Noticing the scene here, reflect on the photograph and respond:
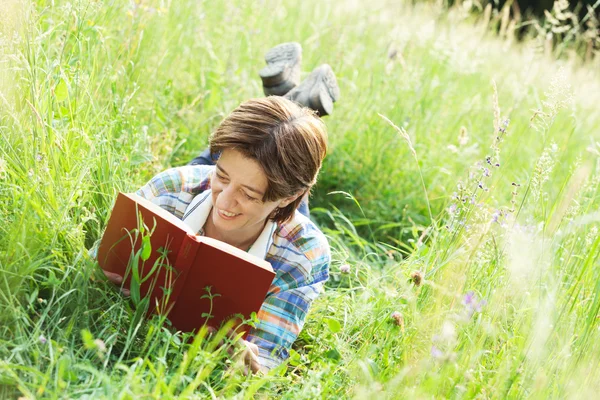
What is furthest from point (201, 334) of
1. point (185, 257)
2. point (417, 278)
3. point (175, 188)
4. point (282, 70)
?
point (282, 70)

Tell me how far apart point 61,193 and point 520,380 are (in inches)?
56.6

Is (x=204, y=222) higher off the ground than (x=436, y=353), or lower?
lower

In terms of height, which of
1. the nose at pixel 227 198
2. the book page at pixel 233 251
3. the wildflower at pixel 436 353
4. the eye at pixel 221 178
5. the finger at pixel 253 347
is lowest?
the finger at pixel 253 347

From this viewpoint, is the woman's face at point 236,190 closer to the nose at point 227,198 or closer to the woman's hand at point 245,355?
the nose at point 227,198

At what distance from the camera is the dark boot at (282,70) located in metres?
3.67

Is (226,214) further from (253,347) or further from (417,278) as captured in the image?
(417,278)

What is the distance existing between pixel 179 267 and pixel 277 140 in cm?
57

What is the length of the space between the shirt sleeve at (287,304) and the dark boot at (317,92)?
884 millimetres

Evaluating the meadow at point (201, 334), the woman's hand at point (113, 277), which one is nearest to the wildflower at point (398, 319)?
the meadow at point (201, 334)

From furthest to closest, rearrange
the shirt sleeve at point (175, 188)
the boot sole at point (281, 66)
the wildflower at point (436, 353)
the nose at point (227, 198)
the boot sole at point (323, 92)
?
the boot sole at point (281, 66) → the boot sole at point (323, 92) → the shirt sleeve at point (175, 188) → the nose at point (227, 198) → the wildflower at point (436, 353)

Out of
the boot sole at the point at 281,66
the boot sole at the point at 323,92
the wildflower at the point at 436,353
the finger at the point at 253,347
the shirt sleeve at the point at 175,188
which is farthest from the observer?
the boot sole at the point at 281,66

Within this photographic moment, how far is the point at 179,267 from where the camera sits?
2127 millimetres

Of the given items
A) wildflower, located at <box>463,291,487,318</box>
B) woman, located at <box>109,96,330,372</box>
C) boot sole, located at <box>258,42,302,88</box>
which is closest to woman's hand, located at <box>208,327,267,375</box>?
woman, located at <box>109,96,330,372</box>

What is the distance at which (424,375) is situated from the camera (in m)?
2.04
